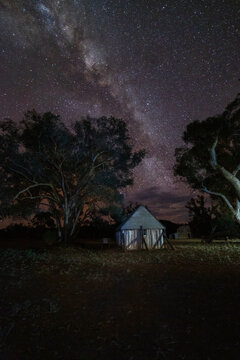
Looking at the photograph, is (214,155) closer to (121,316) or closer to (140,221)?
(140,221)

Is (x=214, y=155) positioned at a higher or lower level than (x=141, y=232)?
higher

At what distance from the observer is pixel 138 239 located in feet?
72.5

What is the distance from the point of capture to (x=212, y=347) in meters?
4.23

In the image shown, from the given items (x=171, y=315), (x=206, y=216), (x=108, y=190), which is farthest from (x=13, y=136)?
(x=206, y=216)

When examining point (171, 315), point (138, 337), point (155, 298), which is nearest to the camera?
point (138, 337)

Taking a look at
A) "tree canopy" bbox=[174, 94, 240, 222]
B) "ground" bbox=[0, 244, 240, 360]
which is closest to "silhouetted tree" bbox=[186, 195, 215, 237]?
"tree canopy" bbox=[174, 94, 240, 222]

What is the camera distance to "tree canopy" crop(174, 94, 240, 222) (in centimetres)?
2384

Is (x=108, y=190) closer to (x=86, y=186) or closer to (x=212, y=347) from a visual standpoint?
(x=86, y=186)

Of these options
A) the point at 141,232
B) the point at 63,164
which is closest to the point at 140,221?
the point at 141,232

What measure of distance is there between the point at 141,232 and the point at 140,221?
45.3 inches

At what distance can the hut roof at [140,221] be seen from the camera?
22.3m

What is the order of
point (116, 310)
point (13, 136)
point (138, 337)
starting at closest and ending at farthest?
1. point (138, 337)
2. point (116, 310)
3. point (13, 136)

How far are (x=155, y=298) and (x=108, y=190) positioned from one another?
19.4 meters

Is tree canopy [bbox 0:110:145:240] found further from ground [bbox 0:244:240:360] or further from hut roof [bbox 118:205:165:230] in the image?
ground [bbox 0:244:240:360]
